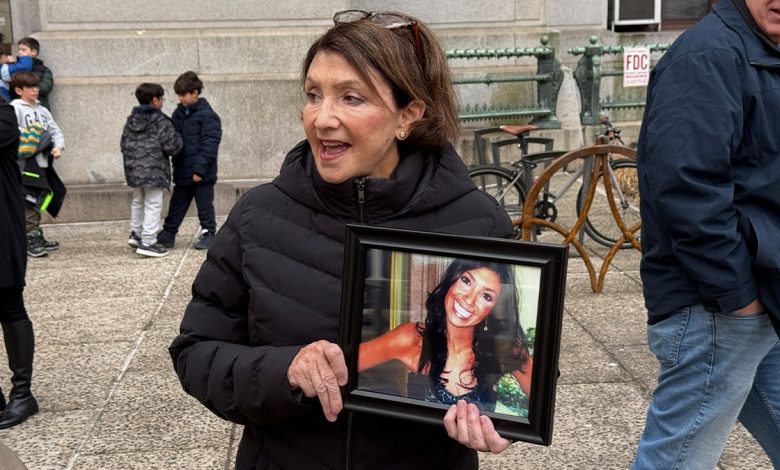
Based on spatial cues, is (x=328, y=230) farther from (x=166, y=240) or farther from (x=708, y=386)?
(x=166, y=240)

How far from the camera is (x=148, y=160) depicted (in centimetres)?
878

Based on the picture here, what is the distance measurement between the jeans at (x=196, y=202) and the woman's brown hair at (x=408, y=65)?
710 cm

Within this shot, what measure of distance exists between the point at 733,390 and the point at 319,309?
1397 mm

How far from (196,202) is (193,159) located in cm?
42

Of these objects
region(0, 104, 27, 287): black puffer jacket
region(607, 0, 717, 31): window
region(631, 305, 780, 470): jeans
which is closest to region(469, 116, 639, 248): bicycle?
region(0, 104, 27, 287): black puffer jacket

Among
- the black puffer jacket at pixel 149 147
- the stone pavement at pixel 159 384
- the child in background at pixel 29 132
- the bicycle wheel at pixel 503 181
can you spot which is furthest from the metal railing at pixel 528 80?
the child in background at pixel 29 132

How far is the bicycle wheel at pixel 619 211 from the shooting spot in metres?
7.89

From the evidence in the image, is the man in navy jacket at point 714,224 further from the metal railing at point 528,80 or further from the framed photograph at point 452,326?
the metal railing at point 528,80

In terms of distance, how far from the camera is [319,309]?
1.98 meters

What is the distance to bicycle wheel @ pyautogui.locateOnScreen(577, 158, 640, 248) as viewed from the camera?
7.89 m

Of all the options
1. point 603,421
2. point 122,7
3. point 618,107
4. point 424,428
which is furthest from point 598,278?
point 122,7

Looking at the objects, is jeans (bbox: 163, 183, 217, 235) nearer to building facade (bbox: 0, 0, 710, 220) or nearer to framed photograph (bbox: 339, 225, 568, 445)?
building facade (bbox: 0, 0, 710, 220)

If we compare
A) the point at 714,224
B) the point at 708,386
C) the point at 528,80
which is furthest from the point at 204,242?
the point at 714,224

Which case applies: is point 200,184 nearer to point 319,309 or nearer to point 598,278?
point 598,278
